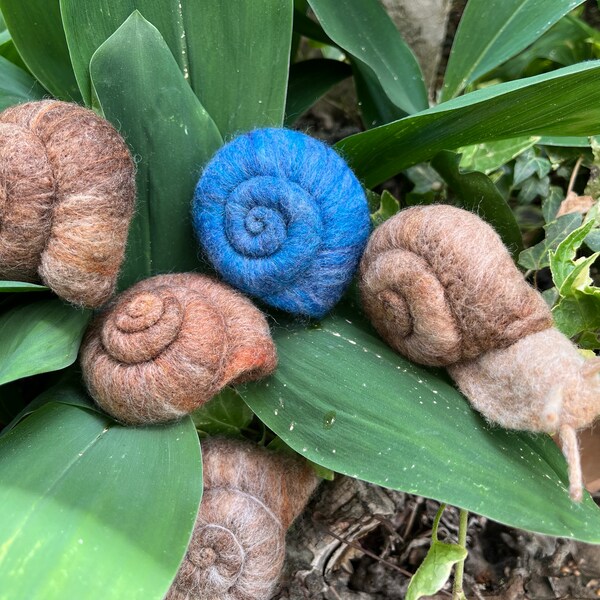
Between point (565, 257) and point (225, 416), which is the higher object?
point (565, 257)

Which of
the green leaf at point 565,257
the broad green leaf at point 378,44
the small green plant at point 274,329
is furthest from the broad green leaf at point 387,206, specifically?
the green leaf at point 565,257

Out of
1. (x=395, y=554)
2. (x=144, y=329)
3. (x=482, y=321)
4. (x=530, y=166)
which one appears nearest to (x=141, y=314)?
(x=144, y=329)

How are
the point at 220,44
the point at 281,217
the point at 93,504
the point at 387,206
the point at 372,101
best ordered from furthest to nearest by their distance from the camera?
1. the point at 372,101
2. the point at 387,206
3. the point at 220,44
4. the point at 281,217
5. the point at 93,504

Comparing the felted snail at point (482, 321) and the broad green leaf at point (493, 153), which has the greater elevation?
the broad green leaf at point (493, 153)

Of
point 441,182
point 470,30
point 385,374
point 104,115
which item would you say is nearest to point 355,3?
point 470,30

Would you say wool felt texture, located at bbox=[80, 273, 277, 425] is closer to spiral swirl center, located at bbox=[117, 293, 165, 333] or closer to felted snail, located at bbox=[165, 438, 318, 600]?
spiral swirl center, located at bbox=[117, 293, 165, 333]

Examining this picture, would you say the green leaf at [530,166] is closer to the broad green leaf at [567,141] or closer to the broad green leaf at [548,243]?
the broad green leaf at [567,141]

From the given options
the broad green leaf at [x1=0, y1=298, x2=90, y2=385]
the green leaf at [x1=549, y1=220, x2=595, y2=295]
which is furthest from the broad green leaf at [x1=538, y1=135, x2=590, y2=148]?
the broad green leaf at [x1=0, y1=298, x2=90, y2=385]

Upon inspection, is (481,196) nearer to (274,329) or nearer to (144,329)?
(274,329)
